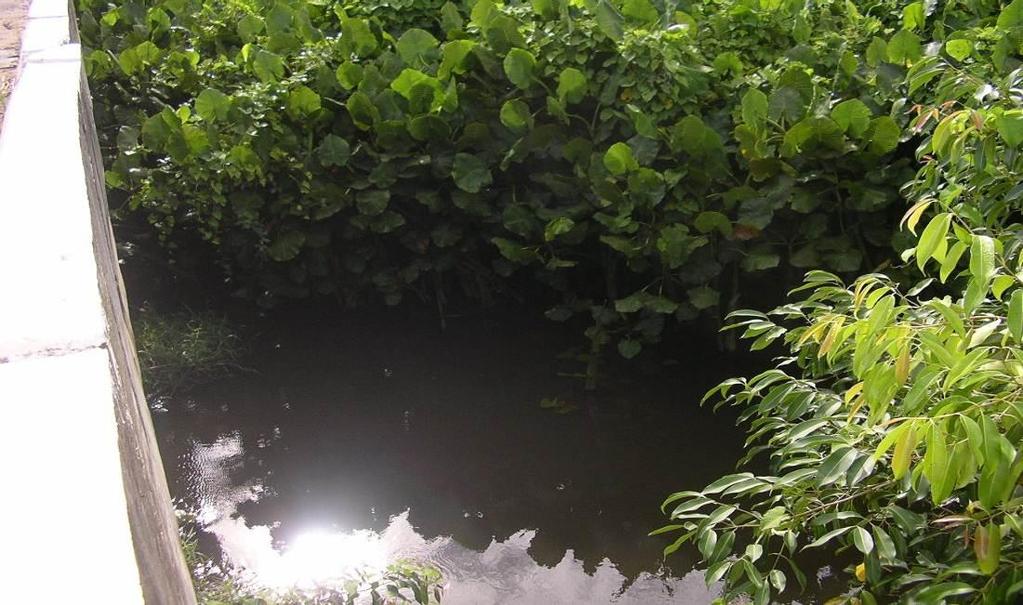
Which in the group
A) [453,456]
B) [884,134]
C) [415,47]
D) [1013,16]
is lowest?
[453,456]

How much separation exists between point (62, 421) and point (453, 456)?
2.93m

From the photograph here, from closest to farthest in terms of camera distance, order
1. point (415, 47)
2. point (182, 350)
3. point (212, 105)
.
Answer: point (212, 105) → point (415, 47) → point (182, 350)

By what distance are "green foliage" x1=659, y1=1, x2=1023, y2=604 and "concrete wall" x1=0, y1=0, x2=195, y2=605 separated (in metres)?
1.17

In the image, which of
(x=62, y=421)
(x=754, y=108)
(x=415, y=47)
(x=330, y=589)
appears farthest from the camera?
(x=415, y=47)

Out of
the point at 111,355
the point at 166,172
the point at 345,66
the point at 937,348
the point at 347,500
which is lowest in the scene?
the point at 347,500

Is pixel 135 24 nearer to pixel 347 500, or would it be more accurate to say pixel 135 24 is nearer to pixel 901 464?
pixel 347 500

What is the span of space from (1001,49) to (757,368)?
1579 millimetres

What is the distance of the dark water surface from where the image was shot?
11.2 feet

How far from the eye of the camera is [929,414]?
5.74 ft

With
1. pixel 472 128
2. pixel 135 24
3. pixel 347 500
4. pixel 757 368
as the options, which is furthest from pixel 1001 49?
pixel 135 24

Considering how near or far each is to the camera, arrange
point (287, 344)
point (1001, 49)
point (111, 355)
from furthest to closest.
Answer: point (287, 344), point (1001, 49), point (111, 355)

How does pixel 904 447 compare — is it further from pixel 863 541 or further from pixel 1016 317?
pixel 863 541

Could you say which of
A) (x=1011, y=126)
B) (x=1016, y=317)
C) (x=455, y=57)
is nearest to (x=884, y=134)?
(x=1011, y=126)

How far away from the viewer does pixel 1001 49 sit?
10.7 ft
